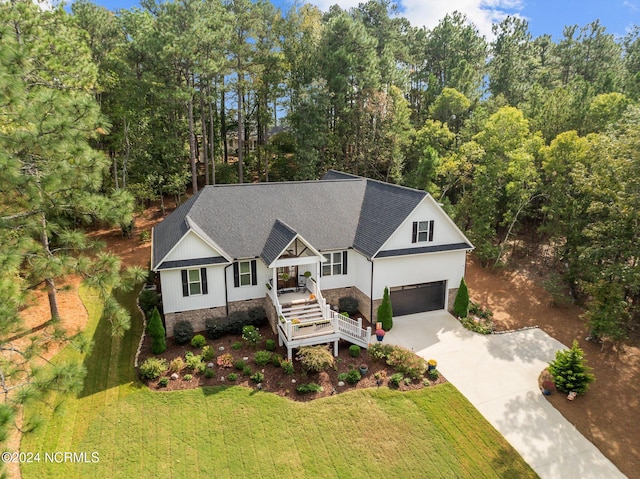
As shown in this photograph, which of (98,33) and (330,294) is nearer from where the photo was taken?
(330,294)

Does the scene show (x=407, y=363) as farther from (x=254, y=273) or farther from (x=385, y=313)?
(x=254, y=273)

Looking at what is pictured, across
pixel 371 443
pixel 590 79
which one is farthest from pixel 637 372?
pixel 590 79

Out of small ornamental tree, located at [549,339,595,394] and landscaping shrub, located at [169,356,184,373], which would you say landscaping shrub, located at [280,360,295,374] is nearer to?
landscaping shrub, located at [169,356,184,373]

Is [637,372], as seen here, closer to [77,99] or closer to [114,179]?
[77,99]

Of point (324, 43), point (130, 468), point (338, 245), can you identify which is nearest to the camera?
point (130, 468)

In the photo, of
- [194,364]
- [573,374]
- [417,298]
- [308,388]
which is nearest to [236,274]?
[194,364]

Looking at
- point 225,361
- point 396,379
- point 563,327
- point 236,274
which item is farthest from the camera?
point 563,327
